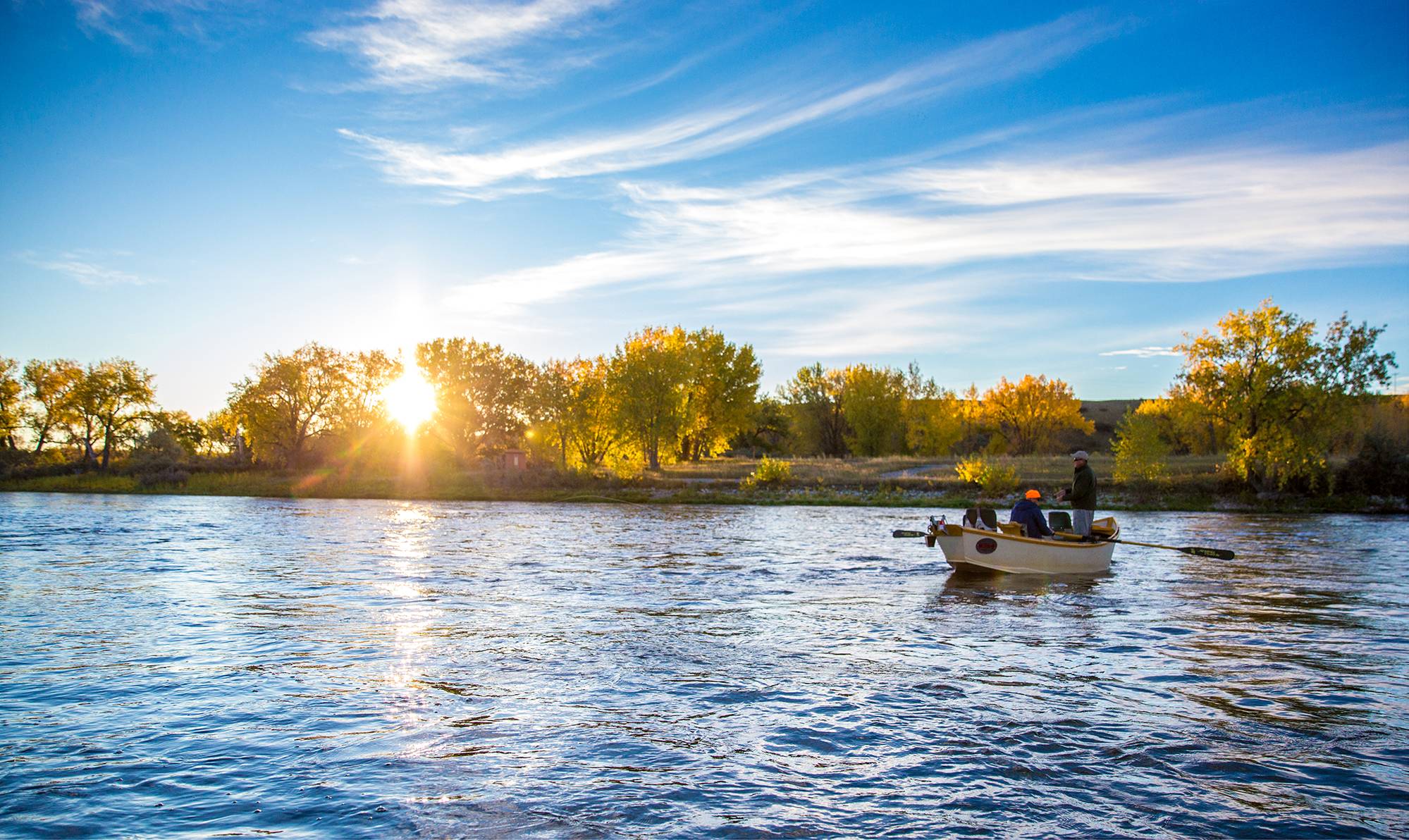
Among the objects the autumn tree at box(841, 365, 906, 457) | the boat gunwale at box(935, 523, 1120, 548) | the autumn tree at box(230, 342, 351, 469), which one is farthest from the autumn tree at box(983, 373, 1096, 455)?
the boat gunwale at box(935, 523, 1120, 548)

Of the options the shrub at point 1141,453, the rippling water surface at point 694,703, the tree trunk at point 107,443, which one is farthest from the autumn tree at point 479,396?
the rippling water surface at point 694,703

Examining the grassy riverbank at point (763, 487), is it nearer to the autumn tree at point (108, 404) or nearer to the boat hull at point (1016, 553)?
the autumn tree at point (108, 404)

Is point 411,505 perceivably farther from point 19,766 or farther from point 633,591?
point 19,766

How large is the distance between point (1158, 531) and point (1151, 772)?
3022cm

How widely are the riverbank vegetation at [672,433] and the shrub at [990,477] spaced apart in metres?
0.14

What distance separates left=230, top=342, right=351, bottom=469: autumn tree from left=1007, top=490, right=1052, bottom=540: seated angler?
63.7m

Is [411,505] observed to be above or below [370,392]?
below

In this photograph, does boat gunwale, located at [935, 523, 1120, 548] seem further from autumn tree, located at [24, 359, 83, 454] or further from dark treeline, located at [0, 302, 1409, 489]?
autumn tree, located at [24, 359, 83, 454]

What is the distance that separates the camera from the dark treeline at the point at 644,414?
4747cm

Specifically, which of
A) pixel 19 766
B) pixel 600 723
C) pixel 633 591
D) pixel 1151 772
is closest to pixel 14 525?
pixel 633 591

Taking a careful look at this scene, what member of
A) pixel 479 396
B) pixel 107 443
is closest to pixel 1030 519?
pixel 479 396

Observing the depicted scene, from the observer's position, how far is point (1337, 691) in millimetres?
10531

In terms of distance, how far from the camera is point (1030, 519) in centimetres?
2111

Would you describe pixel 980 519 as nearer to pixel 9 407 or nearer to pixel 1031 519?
pixel 1031 519
